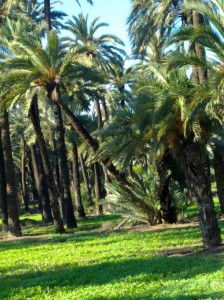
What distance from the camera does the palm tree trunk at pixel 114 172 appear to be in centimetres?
2150

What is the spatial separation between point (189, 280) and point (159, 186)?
40.5 ft

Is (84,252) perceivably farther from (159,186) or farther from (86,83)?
(86,83)

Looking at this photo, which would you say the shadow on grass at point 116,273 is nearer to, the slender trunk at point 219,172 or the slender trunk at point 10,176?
the slender trunk at point 219,172

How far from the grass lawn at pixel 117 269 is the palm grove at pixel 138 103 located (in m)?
2.12

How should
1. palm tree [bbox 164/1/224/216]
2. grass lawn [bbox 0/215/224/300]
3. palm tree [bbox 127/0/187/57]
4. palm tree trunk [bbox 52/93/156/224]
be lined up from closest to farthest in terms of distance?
1. grass lawn [bbox 0/215/224/300]
2. palm tree [bbox 164/1/224/216]
3. palm tree trunk [bbox 52/93/156/224]
4. palm tree [bbox 127/0/187/57]

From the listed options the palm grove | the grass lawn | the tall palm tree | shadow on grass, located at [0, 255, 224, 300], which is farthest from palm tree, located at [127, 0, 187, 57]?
shadow on grass, located at [0, 255, 224, 300]

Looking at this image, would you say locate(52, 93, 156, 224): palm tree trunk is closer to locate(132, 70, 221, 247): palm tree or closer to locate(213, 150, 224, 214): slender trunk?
locate(213, 150, 224, 214): slender trunk

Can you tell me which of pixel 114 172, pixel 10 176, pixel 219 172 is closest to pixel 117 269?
pixel 114 172

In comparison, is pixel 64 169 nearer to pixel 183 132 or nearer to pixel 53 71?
pixel 53 71

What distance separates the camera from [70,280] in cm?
1147

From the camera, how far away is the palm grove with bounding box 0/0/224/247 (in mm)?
13453

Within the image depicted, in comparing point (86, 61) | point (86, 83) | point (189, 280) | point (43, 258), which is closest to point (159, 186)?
point (86, 61)

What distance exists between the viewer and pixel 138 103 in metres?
15.1

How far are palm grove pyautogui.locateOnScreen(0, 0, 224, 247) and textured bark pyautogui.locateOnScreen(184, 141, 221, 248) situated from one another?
0.03 m
